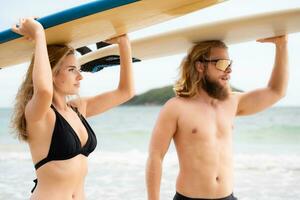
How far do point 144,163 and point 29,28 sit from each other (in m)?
11.5

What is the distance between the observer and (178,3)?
8.95 ft

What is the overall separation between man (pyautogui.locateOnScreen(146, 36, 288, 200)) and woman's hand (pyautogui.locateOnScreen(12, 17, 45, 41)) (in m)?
1.14

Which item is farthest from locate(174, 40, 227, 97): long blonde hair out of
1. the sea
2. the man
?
the sea

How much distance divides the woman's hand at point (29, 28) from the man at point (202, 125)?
1.14 meters

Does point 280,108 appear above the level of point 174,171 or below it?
below

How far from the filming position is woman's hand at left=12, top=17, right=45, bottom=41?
2.36 meters

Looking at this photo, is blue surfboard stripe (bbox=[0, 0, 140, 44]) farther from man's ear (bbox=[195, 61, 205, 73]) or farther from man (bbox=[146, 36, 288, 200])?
man's ear (bbox=[195, 61, 205, 73])

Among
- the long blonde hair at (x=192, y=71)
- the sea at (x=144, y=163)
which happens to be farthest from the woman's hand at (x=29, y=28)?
the long blonde hair at (x=192, y=71)

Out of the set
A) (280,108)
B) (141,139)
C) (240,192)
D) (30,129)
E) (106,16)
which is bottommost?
(280,108)

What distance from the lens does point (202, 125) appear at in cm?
326

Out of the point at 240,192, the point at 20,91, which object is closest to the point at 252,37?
the point at 20,91

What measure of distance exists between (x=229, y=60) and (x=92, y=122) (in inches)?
958

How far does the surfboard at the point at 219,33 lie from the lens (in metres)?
3.36

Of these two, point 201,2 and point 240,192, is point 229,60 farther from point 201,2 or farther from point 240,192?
point 240,192
